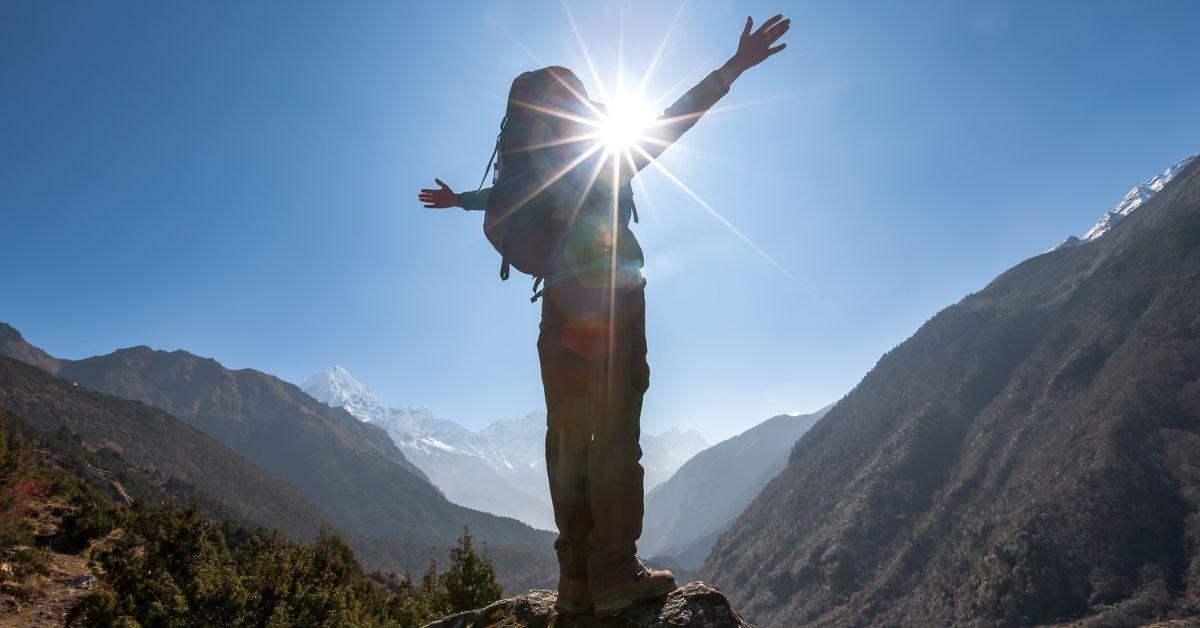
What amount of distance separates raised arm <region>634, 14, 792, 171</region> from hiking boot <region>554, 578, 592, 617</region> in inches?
137

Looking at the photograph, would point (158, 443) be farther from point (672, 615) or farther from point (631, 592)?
point (672, 615)

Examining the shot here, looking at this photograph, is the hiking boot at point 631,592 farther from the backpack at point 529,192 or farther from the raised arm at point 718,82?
the raised arm at point 718,82

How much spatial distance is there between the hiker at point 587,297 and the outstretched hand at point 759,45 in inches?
0.4

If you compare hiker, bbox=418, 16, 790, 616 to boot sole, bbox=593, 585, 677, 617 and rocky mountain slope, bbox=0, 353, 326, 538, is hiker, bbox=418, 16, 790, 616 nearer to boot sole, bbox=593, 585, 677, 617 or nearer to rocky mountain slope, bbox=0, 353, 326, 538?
boot sole, bbox=593, 585, 677, 617

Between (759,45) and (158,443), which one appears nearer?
(759,45)

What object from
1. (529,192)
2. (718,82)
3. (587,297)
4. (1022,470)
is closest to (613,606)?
(587,297)

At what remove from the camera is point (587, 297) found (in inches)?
175

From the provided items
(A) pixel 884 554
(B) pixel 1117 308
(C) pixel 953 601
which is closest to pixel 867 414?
(A) pixel 884 554

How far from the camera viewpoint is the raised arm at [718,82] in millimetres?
4637

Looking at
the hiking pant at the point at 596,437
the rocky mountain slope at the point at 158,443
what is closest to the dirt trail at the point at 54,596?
the hiking pant at the point at 596,437

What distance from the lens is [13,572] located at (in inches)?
496

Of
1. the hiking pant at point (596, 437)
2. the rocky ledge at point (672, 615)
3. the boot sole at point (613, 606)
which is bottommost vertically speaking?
the rocky ledge at point (672, 615)

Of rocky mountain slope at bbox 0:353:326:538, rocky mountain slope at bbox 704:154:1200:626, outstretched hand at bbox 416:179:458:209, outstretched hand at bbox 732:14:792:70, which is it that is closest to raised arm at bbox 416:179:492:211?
outstretched hand at bbox 416:179:458:209

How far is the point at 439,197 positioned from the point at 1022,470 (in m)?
145
